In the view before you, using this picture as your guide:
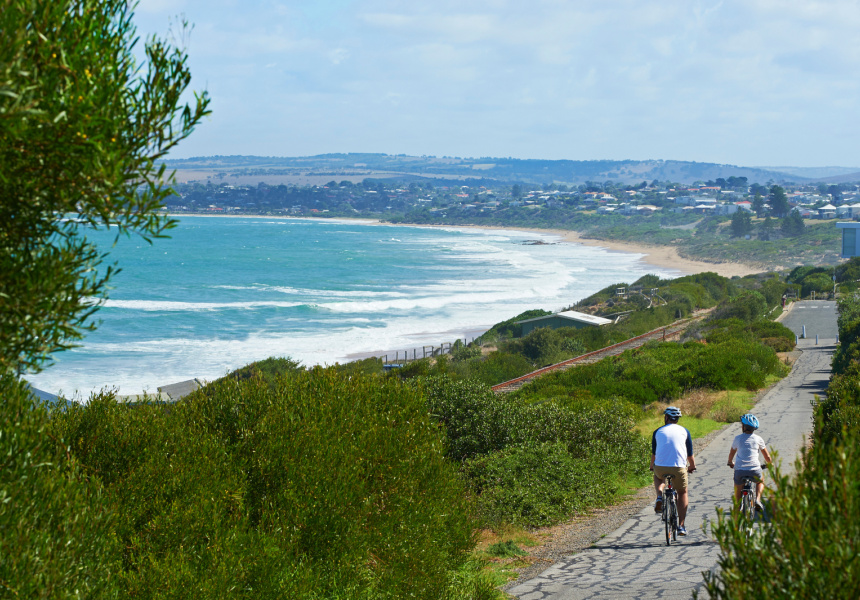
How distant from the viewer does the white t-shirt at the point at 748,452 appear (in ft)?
27.6

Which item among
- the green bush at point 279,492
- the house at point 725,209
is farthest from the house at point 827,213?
the green bush at point 279,492

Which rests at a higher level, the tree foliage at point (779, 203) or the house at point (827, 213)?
the tree foliage at point (779, 203)

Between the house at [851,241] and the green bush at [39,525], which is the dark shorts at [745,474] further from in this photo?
the house at [851,241]

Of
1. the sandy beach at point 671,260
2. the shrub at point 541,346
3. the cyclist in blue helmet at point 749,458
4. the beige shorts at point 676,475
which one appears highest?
the cyclist in blue helmet at point 749,458

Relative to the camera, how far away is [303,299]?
68.3m

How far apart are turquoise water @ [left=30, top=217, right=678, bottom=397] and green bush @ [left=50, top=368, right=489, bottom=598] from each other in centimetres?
884

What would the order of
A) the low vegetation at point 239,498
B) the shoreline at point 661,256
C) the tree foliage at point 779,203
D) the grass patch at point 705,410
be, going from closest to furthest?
1. the low vegetation at point 239,498
2. the grass patch at point 705,410
3. the shoreline at point 661,256
4. the tree foliage at point 779,203

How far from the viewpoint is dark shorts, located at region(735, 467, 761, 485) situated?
8367 mm

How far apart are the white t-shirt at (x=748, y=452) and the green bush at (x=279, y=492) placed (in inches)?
118

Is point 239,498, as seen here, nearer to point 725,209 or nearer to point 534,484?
point 534,484

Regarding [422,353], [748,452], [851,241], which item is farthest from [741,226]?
[748,452]

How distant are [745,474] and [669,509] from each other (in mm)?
904

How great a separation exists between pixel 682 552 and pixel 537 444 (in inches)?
203

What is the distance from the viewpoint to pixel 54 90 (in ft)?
11.8
